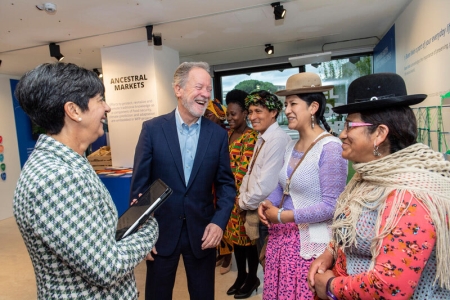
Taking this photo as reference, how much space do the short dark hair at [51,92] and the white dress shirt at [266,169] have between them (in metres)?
1.52

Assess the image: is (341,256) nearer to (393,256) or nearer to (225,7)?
(393,256)

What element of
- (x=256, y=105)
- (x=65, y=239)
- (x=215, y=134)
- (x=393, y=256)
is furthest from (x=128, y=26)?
(x=393, y=256)

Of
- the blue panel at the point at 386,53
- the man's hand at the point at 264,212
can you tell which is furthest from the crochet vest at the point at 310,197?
the blue panel at the point at 386,53

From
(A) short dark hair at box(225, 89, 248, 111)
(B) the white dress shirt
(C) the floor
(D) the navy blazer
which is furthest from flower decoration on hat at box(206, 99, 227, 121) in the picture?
(D) the navy blazer

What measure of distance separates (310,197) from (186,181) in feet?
2.20

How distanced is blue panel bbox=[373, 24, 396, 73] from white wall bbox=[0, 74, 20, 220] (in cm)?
712

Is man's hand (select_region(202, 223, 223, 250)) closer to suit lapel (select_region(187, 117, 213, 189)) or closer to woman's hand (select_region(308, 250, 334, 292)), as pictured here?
suit lapel (select_region(187, 117, 213, 189))

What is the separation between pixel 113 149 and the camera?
4926 millimetres

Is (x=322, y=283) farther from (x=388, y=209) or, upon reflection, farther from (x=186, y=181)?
(x=186, y=181)

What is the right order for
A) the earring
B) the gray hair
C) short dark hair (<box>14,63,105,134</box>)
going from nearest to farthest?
1. short dark hair (<box>14,63,105,134</box>)
2. the earring
3. the gray hair

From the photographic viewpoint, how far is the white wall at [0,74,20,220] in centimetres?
611

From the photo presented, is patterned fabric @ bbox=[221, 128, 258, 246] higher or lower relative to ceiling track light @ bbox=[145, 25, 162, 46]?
lower

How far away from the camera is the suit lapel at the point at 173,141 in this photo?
1644 mm

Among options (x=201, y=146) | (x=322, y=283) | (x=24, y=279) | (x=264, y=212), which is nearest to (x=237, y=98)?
(x=201, y=146)
